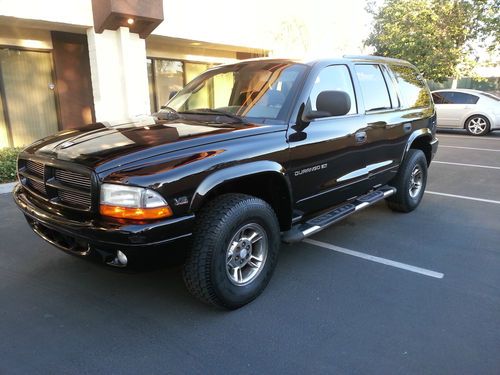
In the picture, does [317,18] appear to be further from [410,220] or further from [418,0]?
[410,220]

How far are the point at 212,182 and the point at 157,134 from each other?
0.65 meters

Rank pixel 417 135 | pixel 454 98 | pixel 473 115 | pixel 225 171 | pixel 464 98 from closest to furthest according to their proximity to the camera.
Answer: pixel 225 171, pixel 417 135, pixel 473 115, pixel 464 98, pixel 454 98

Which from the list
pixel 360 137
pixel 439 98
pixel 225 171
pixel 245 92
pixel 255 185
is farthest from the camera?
pixel 439 98

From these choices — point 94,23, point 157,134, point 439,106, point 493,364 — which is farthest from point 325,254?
point 439,106

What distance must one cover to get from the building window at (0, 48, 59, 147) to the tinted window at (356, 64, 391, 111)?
813cm

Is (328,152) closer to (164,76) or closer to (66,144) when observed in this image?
(66,144)

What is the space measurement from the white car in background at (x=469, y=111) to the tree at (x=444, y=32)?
3.54 metres

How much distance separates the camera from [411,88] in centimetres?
538

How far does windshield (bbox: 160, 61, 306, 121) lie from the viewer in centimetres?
357

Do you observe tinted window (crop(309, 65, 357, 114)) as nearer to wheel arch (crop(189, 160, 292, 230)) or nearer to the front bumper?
wheel arch (crop(189, 160, 292, 230))

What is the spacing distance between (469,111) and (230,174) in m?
13.7

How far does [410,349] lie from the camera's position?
2.68 metres

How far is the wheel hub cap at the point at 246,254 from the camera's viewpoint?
3.08m

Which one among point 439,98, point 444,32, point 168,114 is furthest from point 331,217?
point 444,32
